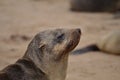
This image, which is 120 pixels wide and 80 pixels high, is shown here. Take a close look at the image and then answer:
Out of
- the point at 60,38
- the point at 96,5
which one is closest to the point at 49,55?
the point at 60,38

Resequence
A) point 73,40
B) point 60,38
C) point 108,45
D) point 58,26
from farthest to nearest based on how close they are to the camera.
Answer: point 58,26 < point 108,45 < point 60,38 < point 73,40

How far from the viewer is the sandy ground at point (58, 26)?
634 cm

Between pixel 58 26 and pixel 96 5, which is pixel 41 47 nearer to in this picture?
pixel 58 26

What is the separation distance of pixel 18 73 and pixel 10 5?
9.70m

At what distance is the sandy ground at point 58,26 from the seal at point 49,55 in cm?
130

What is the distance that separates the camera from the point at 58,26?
1006 centimetres

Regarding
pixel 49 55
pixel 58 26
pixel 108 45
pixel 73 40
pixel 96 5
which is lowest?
pixel 96 5

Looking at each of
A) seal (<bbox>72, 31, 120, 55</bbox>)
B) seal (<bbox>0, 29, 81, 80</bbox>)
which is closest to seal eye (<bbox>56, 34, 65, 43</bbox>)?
seal (<bbox>0, 29, 81, 80</bbox>)

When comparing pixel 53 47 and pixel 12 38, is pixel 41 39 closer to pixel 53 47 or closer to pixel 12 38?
pixel 53 47

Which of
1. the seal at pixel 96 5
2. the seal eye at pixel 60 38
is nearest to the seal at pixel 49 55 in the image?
the seal eye at pixel 60 38

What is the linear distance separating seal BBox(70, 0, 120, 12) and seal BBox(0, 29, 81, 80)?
796cm

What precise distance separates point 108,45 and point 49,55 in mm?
3405

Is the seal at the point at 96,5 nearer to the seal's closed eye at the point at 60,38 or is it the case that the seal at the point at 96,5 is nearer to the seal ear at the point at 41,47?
the seal's closed eye at the point at 60,38

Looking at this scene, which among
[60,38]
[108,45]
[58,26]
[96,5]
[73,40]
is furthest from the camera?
[96,5]
